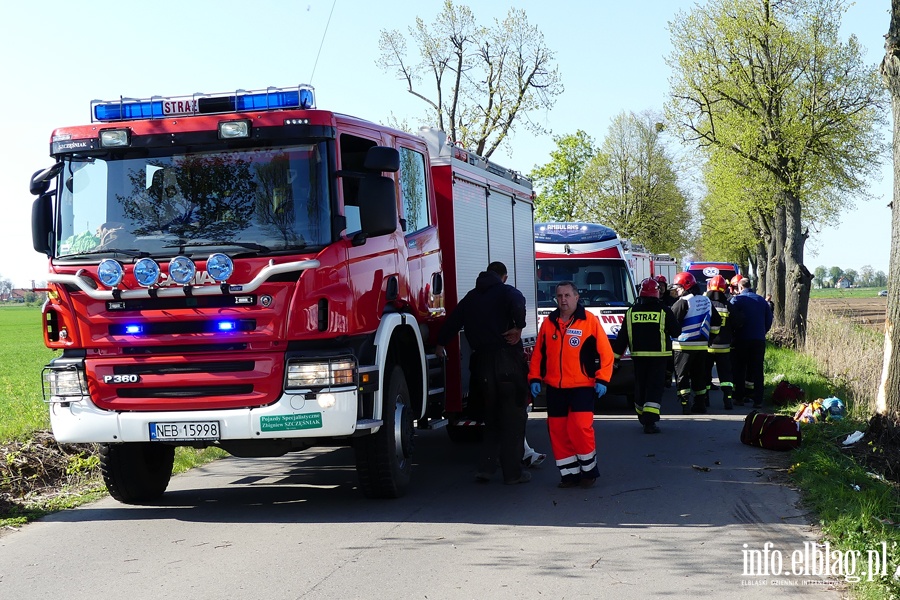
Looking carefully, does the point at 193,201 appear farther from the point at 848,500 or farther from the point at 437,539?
the point at 848,500

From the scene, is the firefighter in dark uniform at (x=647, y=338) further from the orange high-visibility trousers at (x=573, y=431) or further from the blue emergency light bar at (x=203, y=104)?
the blue emergency light bar at (x=203, y=104)

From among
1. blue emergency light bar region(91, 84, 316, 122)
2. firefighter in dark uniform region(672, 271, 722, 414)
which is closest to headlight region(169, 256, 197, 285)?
blue emergency light bar region(91, 84, 316, 122)

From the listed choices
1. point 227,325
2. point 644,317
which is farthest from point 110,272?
point 644,317

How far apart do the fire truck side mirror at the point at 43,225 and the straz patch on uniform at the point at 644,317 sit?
7.43 m

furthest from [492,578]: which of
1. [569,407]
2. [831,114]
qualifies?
[831,114]

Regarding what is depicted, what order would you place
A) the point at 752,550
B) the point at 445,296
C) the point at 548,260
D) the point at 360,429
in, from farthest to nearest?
1. the point at 548,260
2. the point at 445,296
3. the point at 360,429
4. the point at 752,550

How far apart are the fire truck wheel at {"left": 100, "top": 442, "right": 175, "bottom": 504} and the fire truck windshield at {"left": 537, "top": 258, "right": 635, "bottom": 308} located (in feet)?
27.6

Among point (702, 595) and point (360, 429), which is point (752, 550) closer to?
point (702, 595)

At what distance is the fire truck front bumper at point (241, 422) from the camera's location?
25.4ft

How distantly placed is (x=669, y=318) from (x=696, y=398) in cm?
248

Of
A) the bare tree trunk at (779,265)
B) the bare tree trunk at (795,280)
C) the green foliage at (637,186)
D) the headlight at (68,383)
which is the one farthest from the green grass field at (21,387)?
the green foliage at (637,186)

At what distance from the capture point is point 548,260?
17.1 metres

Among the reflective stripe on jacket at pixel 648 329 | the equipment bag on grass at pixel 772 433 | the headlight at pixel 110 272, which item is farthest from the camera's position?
the reflective stripe on jacket at pixel 648 329

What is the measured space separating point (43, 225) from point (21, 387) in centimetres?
1420
